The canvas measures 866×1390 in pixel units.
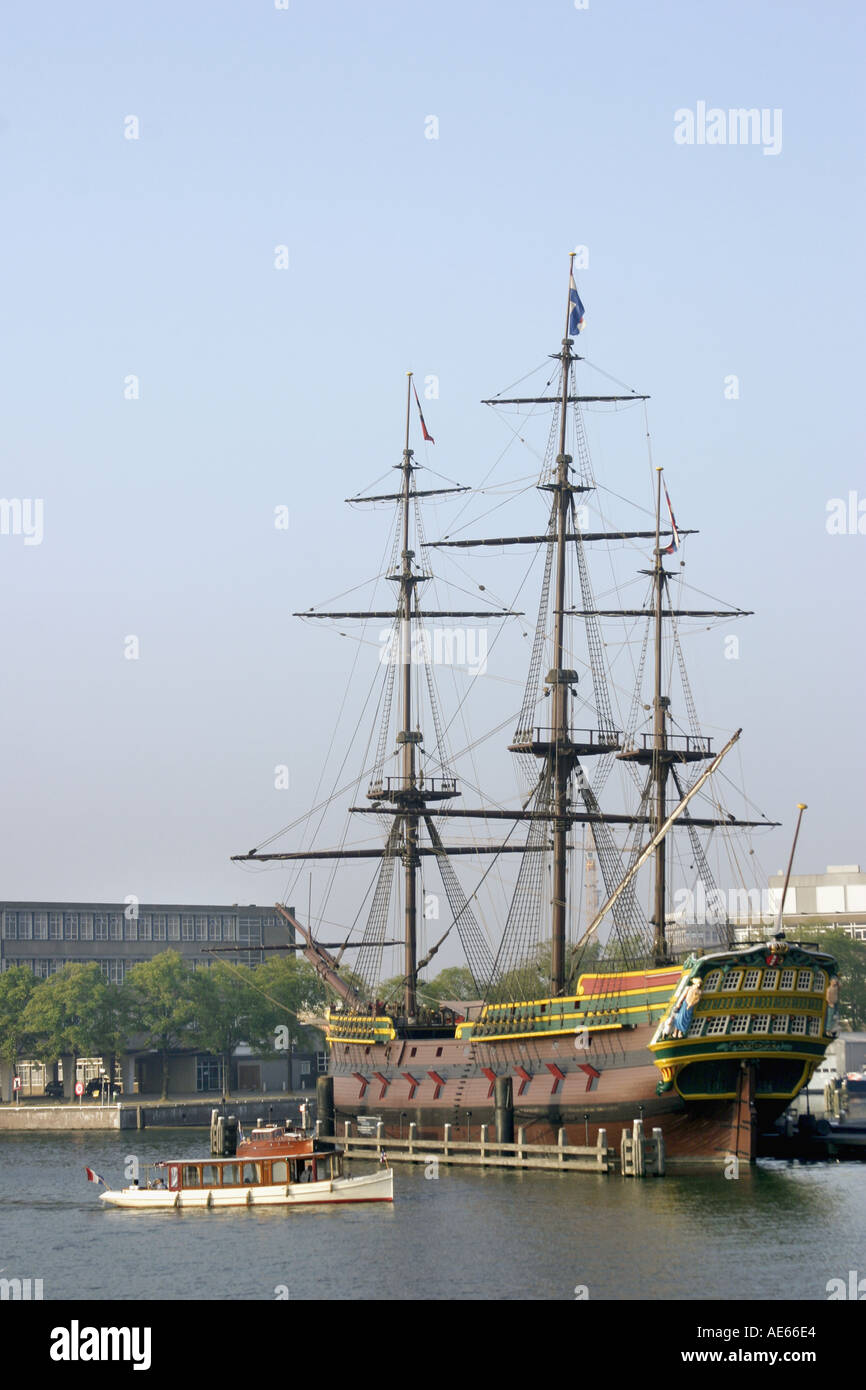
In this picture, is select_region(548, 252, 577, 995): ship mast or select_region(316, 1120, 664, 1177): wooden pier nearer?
select_region(316, 1120, 664, 1177): wooden pier

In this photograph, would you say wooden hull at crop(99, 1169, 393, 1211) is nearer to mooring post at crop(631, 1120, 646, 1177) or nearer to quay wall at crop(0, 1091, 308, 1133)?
mooring post at crop(631, 1120, 646, 1177)

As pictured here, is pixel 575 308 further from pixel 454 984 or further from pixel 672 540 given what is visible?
pixel 454 984

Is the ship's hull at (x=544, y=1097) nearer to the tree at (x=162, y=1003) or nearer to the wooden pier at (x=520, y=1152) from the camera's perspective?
the wooden pier at (x=520, y=1152)

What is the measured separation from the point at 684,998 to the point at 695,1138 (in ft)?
18.7

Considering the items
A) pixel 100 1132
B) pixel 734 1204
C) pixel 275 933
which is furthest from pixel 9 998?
pixel 734 1204

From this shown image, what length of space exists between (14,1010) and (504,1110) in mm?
63247

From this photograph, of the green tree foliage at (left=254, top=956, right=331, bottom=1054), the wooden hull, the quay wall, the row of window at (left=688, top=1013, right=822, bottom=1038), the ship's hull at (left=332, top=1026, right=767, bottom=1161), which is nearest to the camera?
the wooden hull

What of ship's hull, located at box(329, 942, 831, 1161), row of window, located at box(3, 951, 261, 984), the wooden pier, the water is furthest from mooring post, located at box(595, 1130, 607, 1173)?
row of window, located at box(3, 951, 261, 984)

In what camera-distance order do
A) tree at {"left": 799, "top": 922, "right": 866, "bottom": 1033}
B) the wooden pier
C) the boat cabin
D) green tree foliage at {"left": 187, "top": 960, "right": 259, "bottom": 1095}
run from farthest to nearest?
tree at {"left": 799, "top": 922, "right": 866, "bottom": 1033} → green tree foliage at {"left": 187, "top": 960, "right": 259, "bottom": 1095} → the wooden pier → the boat cabin

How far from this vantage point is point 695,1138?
68500 mm

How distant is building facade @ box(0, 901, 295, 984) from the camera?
490 ft

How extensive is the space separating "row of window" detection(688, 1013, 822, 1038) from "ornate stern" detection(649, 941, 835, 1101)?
0.04 meters

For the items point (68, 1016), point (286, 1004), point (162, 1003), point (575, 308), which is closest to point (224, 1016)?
point (162, 1003)
